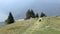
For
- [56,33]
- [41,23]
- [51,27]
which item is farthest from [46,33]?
[41,23]

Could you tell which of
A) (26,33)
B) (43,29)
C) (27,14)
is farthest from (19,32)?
(27,14)

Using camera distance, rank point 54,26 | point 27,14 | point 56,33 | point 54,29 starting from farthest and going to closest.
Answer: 1. point 27,14
2. point 54,26
3. point 54,29
4. point 56,33

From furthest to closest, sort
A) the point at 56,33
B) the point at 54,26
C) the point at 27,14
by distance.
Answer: the point at 27,14
the point at 54,26
the point at 56,33

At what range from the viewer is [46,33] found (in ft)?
124

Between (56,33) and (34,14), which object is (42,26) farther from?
(34,14)

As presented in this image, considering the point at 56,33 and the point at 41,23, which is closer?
the point at 56,33

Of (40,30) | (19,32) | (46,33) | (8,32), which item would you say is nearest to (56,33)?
(46,33)

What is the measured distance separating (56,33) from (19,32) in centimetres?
859

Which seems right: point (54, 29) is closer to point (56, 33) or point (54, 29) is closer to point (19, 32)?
point (56, 33)

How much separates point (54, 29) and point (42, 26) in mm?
3623

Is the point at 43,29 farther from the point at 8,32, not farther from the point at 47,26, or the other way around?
the point at 8,32

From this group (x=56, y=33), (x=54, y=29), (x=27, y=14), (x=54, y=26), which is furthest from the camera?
(x=27, y=14)

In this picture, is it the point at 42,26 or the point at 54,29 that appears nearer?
the point at 54,29

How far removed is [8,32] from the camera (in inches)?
1775
